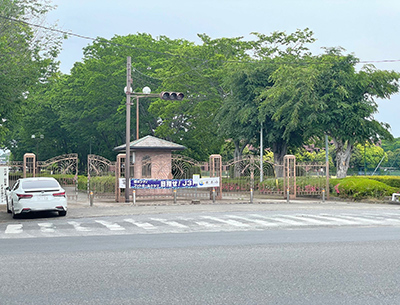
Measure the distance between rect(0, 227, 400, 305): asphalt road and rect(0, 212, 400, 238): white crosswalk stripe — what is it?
2.11 metres

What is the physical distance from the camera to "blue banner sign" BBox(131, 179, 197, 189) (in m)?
27.4

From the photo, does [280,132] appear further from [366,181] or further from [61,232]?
[61,232]

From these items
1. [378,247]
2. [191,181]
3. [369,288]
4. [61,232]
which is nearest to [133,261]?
[369,288]

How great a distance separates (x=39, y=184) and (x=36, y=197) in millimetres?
723

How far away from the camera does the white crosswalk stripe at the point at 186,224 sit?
50.9 ft

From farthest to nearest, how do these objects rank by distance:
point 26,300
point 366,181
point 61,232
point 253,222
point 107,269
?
point 366,181 < point 253,222 < point 61,232 < point 107,269 < point 26,300

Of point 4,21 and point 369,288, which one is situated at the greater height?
point 4,21

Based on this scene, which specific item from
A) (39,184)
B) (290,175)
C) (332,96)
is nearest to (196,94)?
(332,96)

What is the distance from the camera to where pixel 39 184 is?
2002 centimetres

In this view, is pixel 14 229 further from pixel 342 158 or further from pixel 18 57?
pixel 342 158

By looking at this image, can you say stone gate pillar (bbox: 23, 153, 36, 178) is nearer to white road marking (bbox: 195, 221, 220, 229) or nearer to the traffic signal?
the traffic signal

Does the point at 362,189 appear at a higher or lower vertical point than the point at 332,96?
lower

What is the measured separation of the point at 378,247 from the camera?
37.3ft

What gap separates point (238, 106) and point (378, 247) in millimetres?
33320
